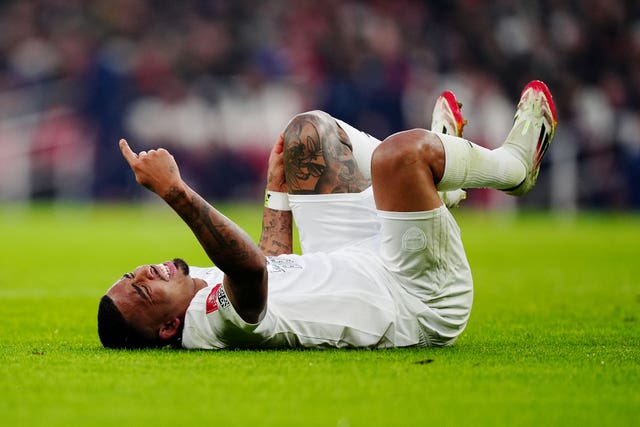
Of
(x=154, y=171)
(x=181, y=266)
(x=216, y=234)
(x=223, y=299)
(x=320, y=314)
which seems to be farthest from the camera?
(x=181, y=266)

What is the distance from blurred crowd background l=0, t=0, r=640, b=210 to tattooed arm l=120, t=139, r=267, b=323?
14287 mm

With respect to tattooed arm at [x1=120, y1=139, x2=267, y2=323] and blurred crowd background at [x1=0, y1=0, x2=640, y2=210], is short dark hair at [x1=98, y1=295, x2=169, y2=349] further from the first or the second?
blurred crowd background at [x1=0, y1=0, x2=640, y2=210]

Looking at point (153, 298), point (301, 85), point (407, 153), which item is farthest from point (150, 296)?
point (301, 85)

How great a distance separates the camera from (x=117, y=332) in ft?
16.4

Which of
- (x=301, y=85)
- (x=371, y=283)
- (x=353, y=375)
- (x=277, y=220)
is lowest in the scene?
(x=353, y=375)

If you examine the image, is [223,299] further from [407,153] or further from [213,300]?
[407,153]

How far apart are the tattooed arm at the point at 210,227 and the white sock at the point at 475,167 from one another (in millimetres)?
969

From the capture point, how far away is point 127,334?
497 centimetres

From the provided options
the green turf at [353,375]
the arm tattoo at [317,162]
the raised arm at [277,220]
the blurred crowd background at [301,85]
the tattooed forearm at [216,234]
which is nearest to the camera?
the green turf at [353,375]

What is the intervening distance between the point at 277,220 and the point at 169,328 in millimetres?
1049

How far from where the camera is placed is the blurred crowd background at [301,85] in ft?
62.8

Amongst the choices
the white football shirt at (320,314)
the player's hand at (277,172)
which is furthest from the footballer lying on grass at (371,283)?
the player's hand at (277,172)

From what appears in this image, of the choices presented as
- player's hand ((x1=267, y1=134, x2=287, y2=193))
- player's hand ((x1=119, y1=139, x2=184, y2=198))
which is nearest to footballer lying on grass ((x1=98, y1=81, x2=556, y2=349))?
player's hand ((x1=119, y1=139, x2=184, y2=198))

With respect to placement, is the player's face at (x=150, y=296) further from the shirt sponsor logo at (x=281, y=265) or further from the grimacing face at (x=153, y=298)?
the shirt sponsor logo at (x=281, y=265)
